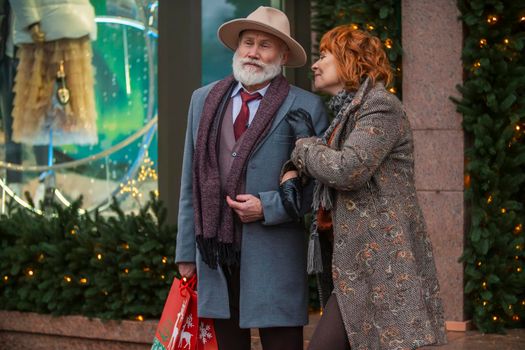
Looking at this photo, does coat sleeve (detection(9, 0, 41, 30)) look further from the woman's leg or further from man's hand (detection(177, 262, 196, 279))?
the woman's leg

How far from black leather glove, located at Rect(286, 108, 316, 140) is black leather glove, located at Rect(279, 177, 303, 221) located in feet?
0.71

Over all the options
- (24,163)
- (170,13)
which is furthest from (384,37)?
(24,163)

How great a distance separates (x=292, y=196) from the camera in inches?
178

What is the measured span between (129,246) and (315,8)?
6.63 feet

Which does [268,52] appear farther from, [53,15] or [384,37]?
[53,15]

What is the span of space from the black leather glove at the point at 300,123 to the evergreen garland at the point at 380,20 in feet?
7.59

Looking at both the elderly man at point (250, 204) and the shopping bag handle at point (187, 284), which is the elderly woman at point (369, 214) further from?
the shopping bag handle at point (187, 284)

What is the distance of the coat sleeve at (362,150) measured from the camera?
4.10 meters

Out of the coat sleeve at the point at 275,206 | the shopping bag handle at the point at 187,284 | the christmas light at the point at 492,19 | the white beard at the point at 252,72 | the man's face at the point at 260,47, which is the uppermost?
the christmas light at the point at 492,19

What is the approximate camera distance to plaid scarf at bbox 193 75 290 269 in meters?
4.61

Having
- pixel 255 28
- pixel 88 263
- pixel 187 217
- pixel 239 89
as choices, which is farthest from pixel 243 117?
pixel 88 263

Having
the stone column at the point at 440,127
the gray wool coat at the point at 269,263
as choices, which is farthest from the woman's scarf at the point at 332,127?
the stone column at the point at 440,127

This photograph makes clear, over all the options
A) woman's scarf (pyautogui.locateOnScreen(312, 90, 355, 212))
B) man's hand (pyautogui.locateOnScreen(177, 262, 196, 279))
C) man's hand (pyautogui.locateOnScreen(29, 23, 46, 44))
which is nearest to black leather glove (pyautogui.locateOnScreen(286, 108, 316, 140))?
woman's scarf (pyautogui.locateOnScreen(312, 90, 355, 212))

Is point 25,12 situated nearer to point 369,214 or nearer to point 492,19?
point 492,19
